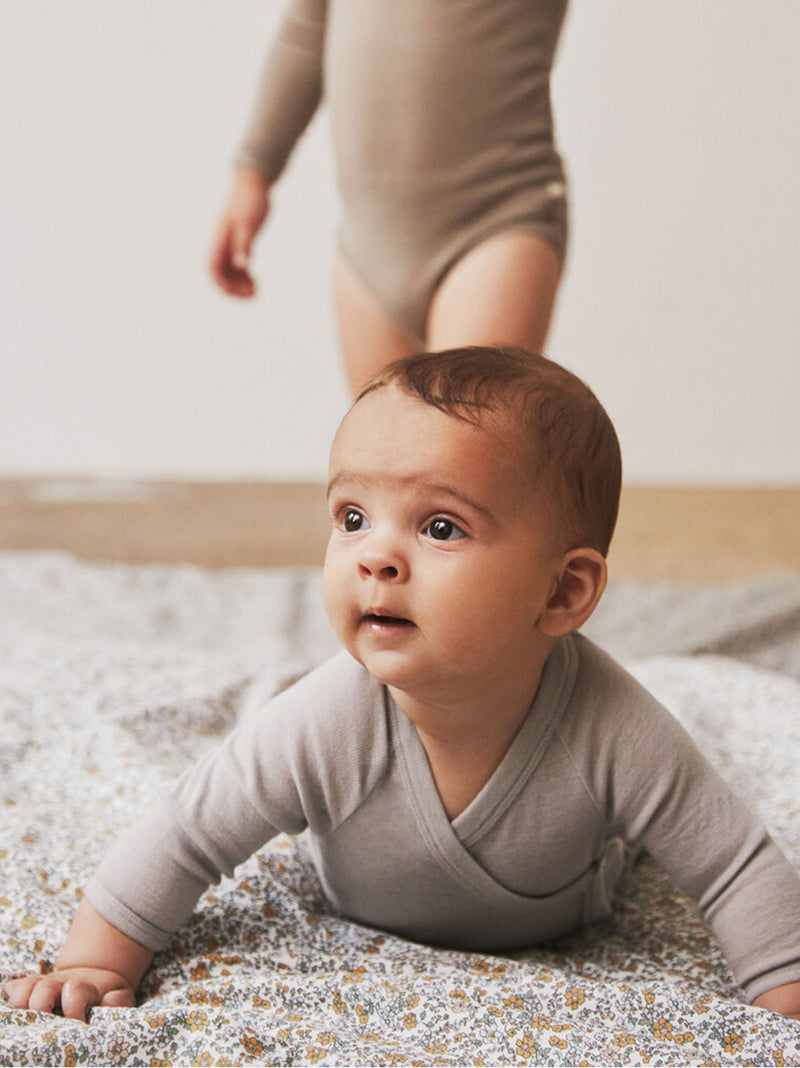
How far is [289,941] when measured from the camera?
88 cm

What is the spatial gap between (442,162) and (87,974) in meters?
0.95

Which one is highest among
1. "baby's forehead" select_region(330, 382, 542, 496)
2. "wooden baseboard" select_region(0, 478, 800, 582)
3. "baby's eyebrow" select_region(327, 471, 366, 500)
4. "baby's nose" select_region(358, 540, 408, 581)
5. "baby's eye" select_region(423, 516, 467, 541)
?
"baby's forehead" select_region(330, 382, 542, 496)

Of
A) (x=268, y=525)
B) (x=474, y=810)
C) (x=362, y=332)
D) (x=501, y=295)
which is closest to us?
(x=474, y=810)

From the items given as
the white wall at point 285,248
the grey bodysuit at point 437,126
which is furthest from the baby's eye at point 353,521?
the white wall at point 285,248

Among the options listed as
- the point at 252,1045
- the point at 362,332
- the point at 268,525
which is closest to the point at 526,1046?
the point at 252,1045

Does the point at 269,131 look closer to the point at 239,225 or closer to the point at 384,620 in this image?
the point at 239,225

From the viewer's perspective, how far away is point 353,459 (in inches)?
28.6

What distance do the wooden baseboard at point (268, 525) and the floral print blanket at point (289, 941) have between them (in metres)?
0.74

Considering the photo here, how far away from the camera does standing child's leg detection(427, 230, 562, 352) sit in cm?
121

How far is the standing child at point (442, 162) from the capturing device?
129 cm

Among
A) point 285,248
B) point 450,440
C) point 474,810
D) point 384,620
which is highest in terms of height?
point 450,440

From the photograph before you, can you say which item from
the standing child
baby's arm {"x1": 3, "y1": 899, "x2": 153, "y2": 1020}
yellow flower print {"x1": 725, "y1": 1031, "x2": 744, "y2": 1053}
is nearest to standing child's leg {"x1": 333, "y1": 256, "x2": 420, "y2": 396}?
the standing child

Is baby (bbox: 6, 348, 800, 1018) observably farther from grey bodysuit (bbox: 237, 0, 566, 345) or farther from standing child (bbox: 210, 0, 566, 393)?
grey bodysuit (bbox: 237, 0, 566, 345)

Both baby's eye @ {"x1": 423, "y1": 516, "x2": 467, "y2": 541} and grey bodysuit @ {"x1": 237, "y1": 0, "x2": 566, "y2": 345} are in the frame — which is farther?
grey bodysuit @ {"x1": 237, "y1": 0, "x2": 566, "y2": 345}
